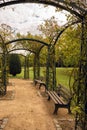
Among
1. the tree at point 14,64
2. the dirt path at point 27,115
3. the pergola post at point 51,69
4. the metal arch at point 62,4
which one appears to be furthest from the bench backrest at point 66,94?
the tree at point 14,64

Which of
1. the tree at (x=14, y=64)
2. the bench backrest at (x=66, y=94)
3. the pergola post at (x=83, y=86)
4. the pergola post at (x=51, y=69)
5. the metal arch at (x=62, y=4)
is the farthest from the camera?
the tree at (x=14, y=64)

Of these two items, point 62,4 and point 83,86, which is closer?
point 83,86

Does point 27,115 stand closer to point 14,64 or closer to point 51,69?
point 51,69

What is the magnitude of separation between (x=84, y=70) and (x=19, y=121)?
114 inches

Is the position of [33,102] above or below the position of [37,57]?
below

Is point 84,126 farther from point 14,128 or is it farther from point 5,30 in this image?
point 5,30

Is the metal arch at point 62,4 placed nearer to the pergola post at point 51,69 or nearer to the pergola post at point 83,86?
the pergola post at point 83,86

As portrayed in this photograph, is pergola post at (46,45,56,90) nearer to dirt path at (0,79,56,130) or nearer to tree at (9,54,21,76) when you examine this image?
dirt path at (0,79,56,130)

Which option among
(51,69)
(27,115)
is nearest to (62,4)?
(27,115)

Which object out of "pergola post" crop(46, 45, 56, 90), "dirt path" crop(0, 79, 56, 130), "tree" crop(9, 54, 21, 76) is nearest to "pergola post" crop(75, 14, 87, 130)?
"dirt path" crop(0, 79, 56, 130)

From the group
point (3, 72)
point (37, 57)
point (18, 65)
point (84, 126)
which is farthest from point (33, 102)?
point (18, 65)

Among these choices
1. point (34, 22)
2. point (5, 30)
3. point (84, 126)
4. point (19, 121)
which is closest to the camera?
point (84, 126)

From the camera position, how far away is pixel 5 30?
21.0 m

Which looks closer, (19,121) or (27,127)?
(27,127)
